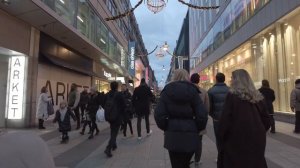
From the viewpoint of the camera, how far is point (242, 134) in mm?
3873

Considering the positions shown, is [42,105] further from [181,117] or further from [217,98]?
[181,117]

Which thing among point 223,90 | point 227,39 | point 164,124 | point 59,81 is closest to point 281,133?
point 223,90

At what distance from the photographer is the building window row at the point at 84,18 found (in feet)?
52.6

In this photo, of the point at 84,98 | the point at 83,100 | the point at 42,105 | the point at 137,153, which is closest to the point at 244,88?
the point at 137,153

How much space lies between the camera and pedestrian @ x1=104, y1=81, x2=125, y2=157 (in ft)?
27.2

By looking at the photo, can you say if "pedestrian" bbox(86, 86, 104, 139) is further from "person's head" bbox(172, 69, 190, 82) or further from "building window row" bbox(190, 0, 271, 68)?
"building window row" bbox(190, 0, 271, 68)

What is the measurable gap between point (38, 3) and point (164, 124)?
9.66m

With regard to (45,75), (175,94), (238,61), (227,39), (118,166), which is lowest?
(118,166)

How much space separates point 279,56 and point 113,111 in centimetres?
1173

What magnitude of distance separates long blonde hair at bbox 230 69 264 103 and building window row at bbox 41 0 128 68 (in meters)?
11.2

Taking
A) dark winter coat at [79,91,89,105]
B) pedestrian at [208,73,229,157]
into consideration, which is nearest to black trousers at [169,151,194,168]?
pedestrian at [208,73,229,157]

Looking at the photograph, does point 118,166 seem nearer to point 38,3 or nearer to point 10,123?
point 38,3

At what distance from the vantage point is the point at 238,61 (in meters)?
25.3

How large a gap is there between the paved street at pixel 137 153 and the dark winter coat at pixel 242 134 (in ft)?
10.5
